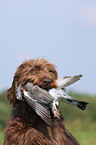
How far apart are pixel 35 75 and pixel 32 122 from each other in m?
0.85

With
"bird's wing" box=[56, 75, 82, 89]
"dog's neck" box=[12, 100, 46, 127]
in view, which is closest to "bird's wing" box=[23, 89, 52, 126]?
"dog's neck" box=[12, 100, 46, 127]

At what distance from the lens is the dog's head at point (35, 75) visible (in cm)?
570

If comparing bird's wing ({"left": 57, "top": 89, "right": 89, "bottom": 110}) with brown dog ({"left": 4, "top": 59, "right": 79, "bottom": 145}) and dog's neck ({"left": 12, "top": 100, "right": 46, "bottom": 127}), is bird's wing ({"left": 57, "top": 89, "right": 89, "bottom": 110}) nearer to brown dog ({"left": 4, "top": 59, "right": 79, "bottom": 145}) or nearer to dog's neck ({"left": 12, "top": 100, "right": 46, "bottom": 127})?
brown dog ({"left": 4, "top": 59, "right": 79, "bottom": 145})

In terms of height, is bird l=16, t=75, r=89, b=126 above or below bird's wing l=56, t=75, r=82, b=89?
below

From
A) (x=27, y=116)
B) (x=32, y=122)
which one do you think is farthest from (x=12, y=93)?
Result: (x=32, y=122)

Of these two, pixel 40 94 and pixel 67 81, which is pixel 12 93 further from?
pixel 67 81

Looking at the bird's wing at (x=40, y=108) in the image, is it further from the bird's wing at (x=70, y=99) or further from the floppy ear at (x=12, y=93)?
the floppy ear at (x=12, y=93)

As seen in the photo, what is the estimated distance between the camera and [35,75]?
19.3 feet

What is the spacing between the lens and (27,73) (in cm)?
599

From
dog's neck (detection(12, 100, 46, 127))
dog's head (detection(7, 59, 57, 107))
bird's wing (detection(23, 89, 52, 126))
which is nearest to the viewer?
bird's wing (detection(23, 89, 52, 126))

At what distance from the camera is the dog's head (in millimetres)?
5703

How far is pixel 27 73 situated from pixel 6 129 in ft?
3.69

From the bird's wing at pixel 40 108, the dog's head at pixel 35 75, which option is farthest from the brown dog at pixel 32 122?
the bird's wing at pixel 40 108

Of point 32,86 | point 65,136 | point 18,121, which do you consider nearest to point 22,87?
point 32,86
